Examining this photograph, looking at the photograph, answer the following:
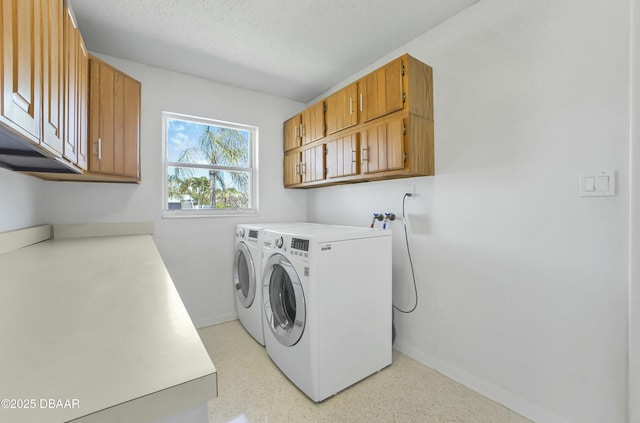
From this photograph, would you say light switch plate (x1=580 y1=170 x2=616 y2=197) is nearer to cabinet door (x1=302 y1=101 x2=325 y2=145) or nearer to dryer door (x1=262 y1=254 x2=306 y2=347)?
dryer door (x1=262 y1=254 x2=306 y2=347)

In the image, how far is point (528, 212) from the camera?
1577 mm

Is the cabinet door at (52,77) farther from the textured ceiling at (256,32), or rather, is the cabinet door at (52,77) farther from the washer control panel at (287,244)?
the washer control panel at (287,244)

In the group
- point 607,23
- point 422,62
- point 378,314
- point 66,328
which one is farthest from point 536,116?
point 66,328

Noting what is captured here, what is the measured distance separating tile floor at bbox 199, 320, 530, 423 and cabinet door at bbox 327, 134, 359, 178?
159 cm

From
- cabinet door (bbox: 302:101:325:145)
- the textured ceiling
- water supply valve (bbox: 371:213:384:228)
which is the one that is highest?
the textured ceiling

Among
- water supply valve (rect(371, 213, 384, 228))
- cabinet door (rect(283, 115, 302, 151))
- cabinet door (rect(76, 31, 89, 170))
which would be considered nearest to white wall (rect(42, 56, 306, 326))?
cabinet door (rect(283, 115, 302, 151))

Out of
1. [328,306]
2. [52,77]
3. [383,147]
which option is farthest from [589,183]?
[52,77]

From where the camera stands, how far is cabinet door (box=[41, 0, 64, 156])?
3.24ft

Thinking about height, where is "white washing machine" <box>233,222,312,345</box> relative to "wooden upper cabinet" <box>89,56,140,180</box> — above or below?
below

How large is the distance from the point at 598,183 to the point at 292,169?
8.20 ft

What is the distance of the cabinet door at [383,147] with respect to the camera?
75.2 inches

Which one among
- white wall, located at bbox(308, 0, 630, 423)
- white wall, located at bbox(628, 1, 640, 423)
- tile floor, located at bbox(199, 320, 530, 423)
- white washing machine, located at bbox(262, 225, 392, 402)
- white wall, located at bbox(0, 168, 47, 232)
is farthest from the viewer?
white washing machine, located at bbox(262, 225, 392, 402)

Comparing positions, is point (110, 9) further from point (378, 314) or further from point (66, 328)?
point (378, 314)

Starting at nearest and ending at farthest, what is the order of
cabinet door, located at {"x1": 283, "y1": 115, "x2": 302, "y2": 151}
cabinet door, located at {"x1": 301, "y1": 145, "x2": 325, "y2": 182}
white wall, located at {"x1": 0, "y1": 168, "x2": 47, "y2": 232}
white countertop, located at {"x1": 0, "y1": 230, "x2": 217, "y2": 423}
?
white countertop, located at {"x1": 0, "y1": 230, "x2": 217, "y2": 423}
white wall, located at {"x1": 0, "y1": 168, "x2": 47, "y2": 232}
cabinet door, located at {"x1": 301, "y1": 145, "x2": 325, "y2": 182}
cabinet door, located at {"x1": 283, "y1": 115, "x2": 302, "y2": 151}
